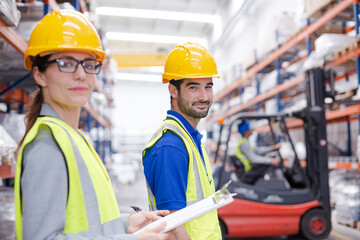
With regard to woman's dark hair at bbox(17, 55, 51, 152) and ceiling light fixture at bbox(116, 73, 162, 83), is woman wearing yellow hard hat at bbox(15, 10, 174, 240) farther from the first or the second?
ceiling light fixture at bbox(116, 73, 162, 83)

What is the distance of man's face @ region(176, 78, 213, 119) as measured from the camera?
6.81 ft

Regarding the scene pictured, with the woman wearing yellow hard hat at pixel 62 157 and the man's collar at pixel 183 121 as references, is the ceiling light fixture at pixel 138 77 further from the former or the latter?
the woman wearing yellow hard hat at pixel 62 157

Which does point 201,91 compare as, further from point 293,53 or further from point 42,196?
point 293,53

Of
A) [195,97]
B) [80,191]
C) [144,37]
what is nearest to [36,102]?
[80,191]

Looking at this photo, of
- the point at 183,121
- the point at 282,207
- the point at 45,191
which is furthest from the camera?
the point at 282,207

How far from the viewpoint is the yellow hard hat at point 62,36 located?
1.24 meters

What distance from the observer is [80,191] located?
108cm

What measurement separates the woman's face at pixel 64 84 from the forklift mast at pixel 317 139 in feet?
15.6

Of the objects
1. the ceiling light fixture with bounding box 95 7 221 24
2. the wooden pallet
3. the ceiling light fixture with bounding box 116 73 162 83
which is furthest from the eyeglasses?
the ceiling light fixture with bounding box 116 73 162 83

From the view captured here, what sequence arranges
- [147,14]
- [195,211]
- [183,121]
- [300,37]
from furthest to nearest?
[147,14] → [300,37] → [183,121] → [195,211]

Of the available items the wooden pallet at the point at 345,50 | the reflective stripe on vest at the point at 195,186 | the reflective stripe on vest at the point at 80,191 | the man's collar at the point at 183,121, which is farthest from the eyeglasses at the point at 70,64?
the wooden pallet at the point at 345,50

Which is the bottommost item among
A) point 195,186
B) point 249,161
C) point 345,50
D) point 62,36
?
point 249,161

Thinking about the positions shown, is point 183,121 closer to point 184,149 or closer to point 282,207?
point 184,149

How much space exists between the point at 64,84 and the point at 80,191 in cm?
38
